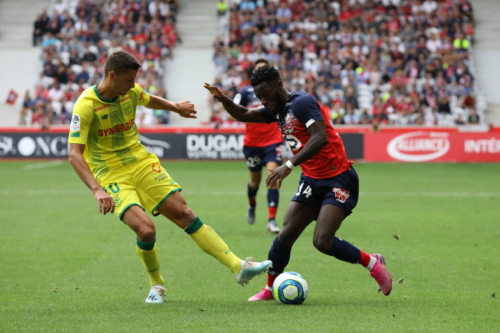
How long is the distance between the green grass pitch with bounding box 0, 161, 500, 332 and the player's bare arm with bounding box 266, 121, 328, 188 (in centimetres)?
115

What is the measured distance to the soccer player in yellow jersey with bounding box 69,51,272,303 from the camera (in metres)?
6.09

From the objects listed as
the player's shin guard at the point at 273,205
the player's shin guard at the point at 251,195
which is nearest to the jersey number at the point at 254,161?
the player's shin guard at the point at 251,195

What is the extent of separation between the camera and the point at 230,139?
74.4 feet

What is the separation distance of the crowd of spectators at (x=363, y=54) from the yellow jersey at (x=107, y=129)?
17.9 meters

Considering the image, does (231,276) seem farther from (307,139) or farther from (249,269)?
(307,139)

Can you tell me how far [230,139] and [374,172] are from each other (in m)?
5.11

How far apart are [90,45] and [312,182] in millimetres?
25929

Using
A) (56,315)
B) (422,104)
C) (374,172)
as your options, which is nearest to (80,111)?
(56,315)

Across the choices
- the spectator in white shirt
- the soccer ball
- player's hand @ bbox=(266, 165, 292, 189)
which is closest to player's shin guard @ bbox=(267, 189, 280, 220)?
the soccer ball

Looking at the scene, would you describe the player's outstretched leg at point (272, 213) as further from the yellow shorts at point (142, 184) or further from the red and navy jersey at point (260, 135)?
the yellow shorts at point (142, 184)

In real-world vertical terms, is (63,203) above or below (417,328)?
below

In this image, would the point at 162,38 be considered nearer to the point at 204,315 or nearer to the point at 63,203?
the point at 63,203

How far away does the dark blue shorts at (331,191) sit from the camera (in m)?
6.25

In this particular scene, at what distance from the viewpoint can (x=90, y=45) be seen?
30516 millimetres
